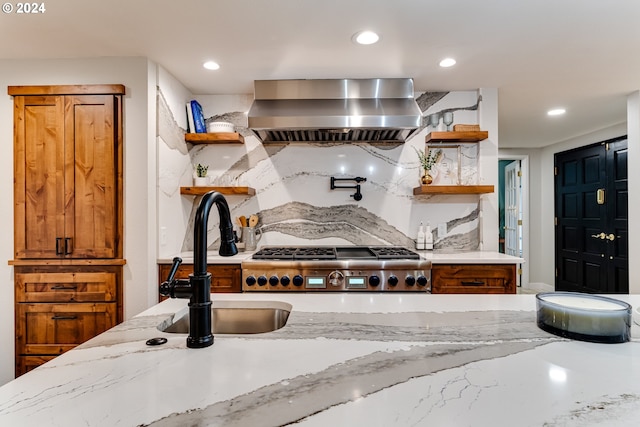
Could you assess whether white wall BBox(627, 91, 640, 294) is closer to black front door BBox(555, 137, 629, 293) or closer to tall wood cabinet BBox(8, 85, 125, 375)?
black front door BBox(555, 137, 629, 293)

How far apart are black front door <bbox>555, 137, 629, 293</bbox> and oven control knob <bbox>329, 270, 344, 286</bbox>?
3735mm

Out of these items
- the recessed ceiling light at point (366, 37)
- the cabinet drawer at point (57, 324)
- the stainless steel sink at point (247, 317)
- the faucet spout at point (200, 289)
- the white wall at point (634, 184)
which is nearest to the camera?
the faucet spout at point (200, 289)

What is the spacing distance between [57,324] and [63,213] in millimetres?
772

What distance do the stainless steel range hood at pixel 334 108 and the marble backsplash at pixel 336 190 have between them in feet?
1.04

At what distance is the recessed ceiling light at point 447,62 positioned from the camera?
254cm

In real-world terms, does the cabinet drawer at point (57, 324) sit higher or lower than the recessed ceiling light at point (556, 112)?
lower

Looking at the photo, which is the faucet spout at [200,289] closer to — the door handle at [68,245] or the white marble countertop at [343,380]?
the white marble countertop at [343,380]

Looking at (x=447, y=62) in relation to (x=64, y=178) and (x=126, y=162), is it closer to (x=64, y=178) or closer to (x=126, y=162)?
(x=126, y=162)

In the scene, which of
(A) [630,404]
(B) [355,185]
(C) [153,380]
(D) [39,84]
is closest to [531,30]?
(B) [355,185]

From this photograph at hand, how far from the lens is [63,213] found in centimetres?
243

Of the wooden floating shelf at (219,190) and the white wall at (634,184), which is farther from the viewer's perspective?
the white wall at (634,184)

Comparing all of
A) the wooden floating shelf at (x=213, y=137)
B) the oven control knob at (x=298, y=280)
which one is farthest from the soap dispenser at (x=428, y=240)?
the wooden floating shelf at (x=213, y=137)

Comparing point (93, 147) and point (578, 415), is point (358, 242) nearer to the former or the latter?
point (93, 147)

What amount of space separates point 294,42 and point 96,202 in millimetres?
1757
